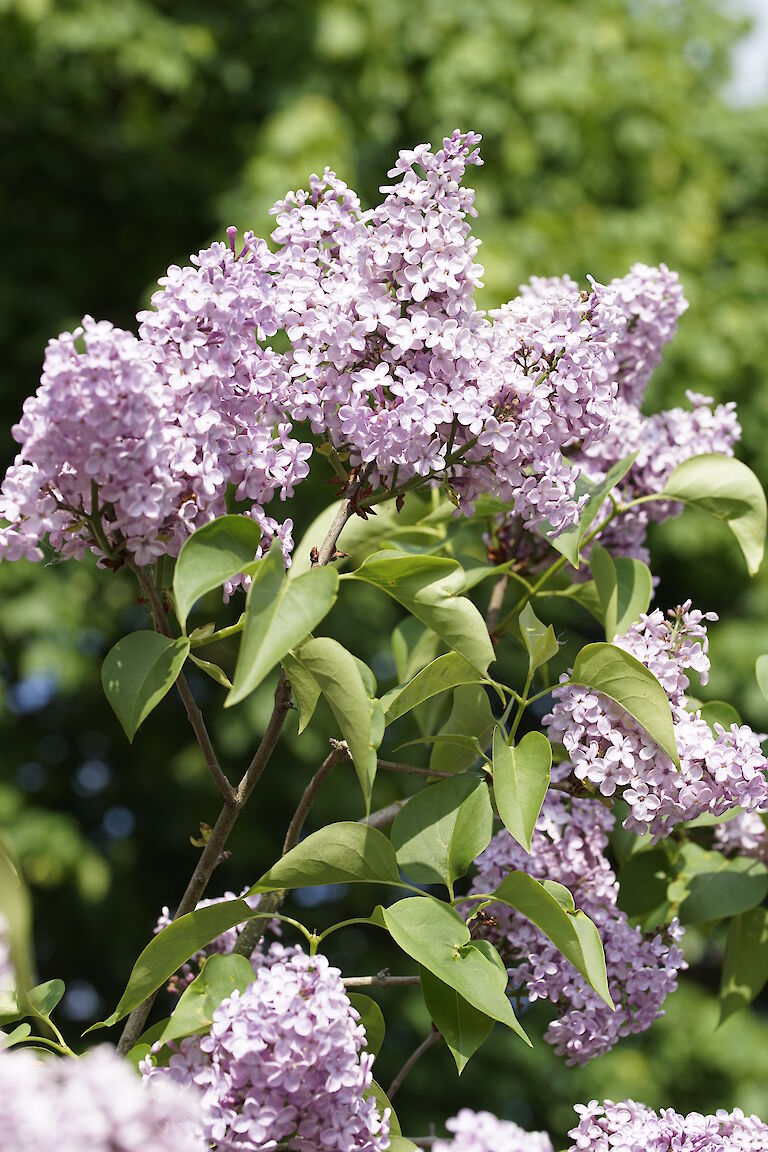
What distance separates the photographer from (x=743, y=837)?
1026mm

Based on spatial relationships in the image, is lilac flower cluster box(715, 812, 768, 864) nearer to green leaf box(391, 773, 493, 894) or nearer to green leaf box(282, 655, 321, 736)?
green leaf box(391, 773, 493, 894)

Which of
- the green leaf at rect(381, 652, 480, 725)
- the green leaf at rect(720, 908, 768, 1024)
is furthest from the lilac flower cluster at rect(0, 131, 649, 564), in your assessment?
the green leaf at rect(720, 908, 768, 1024)

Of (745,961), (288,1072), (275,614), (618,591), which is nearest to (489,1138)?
(288,1072)

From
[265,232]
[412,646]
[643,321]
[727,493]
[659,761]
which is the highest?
[265,232]

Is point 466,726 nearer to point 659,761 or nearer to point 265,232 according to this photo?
point 659,761

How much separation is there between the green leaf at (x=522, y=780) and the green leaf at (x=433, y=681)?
46 millimetres

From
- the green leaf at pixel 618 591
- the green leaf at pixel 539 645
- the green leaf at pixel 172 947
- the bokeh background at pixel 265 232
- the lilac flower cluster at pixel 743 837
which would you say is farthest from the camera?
the bokeh background at pixel 265 232

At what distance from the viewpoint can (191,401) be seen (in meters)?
0.69

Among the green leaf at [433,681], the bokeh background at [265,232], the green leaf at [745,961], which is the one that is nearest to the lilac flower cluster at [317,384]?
the green leaf at [433,681]

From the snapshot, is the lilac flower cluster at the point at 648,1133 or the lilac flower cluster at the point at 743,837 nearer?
the lilac flower cluster at the point at 648,1133

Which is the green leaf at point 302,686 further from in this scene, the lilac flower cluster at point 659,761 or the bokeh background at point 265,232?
the bokeh background at point 265,232

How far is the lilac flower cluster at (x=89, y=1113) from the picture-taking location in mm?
414

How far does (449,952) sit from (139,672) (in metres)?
0.24

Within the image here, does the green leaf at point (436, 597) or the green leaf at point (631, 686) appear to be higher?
the green leaf at point (436, 597)
